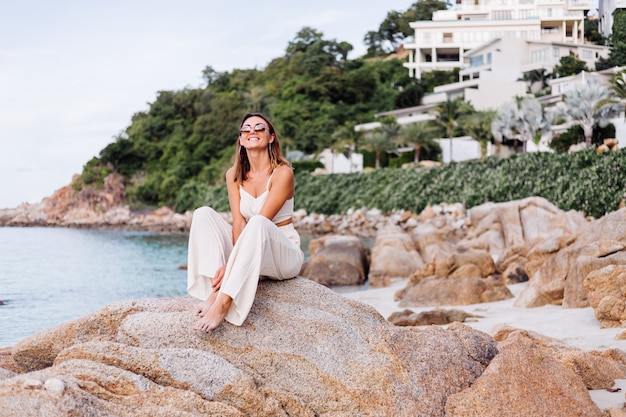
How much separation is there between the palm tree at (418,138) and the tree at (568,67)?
1522 cm

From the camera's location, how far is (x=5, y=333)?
40.6 feet

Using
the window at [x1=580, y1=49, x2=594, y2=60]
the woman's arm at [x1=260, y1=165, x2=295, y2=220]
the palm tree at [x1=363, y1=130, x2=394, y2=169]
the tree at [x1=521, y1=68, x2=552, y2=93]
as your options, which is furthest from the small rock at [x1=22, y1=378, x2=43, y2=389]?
the window at [x1=580, y1=49, x2=594, y2=60]

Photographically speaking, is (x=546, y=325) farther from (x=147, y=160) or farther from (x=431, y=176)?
(x=147, y=160)

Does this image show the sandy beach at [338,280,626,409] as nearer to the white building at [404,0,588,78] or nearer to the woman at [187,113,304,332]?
the woman at [187,113,304,332]

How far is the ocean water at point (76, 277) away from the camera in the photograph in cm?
1655

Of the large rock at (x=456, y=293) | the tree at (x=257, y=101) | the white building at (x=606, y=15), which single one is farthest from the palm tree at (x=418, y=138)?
the large rock at (x=456, y=293)

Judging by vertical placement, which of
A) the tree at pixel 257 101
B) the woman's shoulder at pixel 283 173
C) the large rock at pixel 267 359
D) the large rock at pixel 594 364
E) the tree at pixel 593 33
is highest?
the tree at pixel 593 33

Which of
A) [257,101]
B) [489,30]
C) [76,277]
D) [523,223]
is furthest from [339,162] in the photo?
[523,223]

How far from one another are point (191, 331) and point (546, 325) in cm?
605

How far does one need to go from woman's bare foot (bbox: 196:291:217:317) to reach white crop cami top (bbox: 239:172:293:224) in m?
0.96

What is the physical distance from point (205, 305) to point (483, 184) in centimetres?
3715

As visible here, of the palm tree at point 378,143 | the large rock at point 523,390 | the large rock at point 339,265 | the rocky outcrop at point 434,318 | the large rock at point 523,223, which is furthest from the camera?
the palm tree at point 378,143

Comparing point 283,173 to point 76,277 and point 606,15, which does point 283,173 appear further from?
point 606,15

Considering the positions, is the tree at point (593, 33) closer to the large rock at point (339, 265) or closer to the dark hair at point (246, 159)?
the large rock at point (339, 265)
